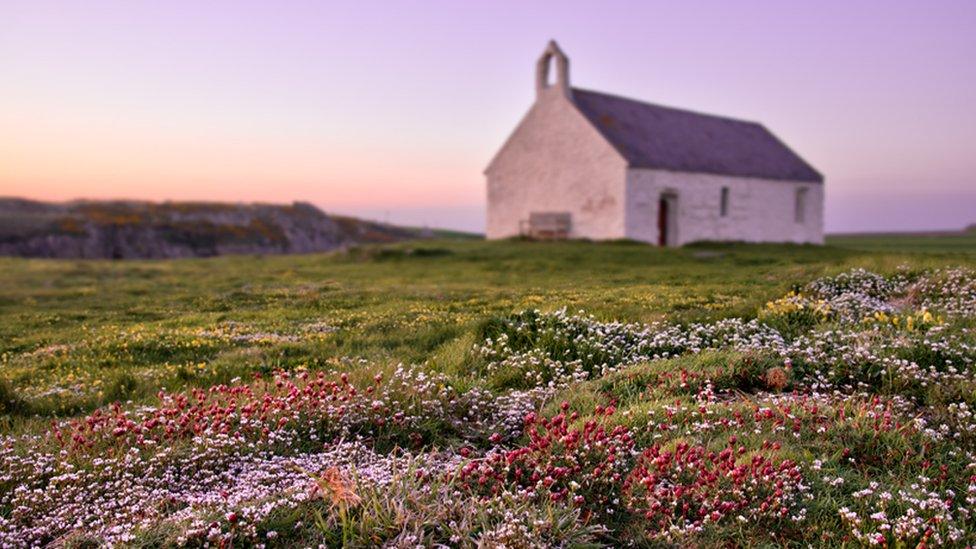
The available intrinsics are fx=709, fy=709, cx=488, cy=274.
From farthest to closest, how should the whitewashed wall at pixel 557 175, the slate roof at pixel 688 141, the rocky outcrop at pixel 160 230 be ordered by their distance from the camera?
the rocky outcrop at pixel 160 230 < the slate roof at pixel 688 141 < the whitewashed wall at pixel 557 175

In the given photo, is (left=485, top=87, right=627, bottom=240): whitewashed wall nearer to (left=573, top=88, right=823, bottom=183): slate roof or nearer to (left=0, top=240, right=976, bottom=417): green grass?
(left=573, top=88, right=823, bottom=183): slate roof

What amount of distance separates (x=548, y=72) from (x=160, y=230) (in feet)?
89.3

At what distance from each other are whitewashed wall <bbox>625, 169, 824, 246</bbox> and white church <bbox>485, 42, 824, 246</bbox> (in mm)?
63

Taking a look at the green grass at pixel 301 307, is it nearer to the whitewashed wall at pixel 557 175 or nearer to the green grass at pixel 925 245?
the whitewashed wall at pixel 557 175

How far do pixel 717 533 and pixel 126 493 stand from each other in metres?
5.10

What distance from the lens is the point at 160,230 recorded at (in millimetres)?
46750

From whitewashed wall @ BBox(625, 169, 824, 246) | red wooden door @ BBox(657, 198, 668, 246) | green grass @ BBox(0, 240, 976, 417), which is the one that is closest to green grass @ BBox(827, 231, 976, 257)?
whitewashed wall @ BBox(625, 169, 824, 246)

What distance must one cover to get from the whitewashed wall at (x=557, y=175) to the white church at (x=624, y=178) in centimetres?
6

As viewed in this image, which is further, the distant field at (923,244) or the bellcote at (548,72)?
the bellcote at (548,72)

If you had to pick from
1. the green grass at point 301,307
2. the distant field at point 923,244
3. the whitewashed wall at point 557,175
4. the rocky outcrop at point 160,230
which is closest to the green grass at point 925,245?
the distant field at point 923,244

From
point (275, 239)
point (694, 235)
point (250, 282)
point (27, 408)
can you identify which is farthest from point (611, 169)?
point (27, 408)

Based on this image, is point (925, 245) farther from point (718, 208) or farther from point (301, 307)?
point (301, 307)

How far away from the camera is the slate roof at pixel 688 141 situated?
3950 centimetres

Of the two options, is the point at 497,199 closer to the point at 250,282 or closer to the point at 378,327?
the point at 250,282
